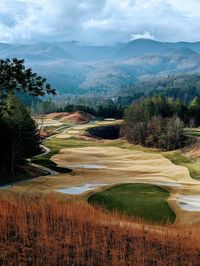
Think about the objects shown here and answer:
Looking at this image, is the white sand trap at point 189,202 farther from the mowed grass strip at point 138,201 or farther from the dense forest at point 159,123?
the dense forest at point 159,123

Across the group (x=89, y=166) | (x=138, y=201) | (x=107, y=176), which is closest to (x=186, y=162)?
(x=89, y=166)

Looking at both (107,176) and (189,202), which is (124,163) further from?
(189,202)

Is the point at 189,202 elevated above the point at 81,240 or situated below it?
below

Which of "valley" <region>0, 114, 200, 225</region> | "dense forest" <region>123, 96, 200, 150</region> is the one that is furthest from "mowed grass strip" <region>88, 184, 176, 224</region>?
"dense forest" <region>123, 96, 200, 150</region>

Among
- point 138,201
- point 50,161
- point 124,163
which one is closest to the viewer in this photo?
point 138,201

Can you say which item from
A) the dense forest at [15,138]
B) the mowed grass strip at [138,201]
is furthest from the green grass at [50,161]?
the mowed grass strip at [138,201]

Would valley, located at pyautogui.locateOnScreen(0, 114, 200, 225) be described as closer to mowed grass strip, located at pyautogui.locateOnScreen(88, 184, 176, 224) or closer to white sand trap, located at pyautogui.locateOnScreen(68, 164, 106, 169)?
white sand trap, located at pyautogui.locateOnScreen(68, 164, 106, 169)

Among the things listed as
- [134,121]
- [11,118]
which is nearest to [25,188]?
[11,118]
